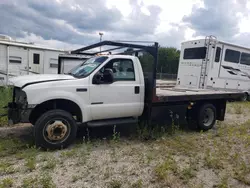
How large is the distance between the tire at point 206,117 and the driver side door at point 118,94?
2.12m

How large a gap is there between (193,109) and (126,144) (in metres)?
2.53

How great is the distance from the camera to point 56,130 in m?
4.40

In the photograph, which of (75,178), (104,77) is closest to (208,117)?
(104,77)

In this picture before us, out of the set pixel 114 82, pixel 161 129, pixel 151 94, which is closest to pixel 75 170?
pixel 114 82

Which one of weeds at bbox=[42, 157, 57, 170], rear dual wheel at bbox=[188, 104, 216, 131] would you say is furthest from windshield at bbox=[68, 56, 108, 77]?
rear dual wheel at bbox=[188, 104, 216, 131]

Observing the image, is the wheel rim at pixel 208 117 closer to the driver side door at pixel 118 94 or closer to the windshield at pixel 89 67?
the driver side door at pixel 118 94

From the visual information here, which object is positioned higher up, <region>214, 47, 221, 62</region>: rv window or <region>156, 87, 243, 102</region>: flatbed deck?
<region>214, 47, 221, 62</region>: rv window

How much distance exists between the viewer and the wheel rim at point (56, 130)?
14.1 feet

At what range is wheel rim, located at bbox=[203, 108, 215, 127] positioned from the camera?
650cm

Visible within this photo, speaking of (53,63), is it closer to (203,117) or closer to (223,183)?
(203,117)

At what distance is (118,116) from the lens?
514 centimetres

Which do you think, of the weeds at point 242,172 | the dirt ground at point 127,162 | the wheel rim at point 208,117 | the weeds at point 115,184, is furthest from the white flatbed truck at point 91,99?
the weeds at point 242,172

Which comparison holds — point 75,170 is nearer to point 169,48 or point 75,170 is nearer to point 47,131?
point 47,131

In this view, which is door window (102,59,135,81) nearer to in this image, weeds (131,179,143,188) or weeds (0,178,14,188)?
weeds (131,179,143,188)
